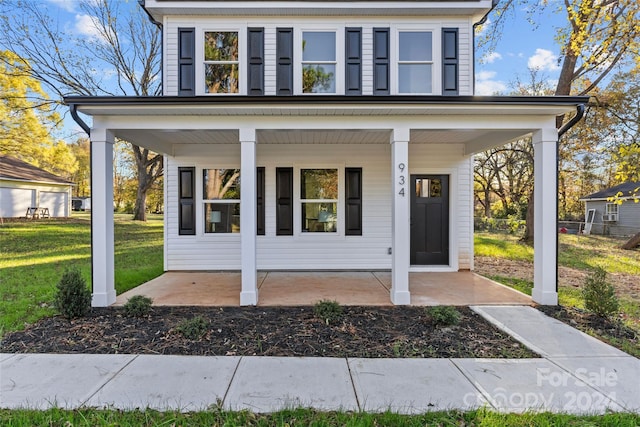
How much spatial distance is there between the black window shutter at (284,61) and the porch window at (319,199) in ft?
6.25

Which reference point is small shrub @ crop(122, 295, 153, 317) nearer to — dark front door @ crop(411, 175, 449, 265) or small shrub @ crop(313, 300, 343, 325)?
small shrub @ crop(313, 300, 343, 325)

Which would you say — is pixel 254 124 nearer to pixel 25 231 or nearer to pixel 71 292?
pixel 71 292

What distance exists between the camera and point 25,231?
1522cm

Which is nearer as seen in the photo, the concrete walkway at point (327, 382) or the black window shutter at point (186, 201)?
the concrete walkway at point (327, 382)

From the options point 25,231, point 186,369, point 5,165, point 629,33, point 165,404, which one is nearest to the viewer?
point 165,404

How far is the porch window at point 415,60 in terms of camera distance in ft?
24.6

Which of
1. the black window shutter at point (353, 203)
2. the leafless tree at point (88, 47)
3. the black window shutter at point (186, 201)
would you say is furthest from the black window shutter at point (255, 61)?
the leafless tree at point (88, 47)

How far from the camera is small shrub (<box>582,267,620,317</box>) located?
15.4 feet

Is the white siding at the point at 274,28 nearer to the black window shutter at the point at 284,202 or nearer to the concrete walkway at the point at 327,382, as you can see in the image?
the black window shutter at the point at 284,202

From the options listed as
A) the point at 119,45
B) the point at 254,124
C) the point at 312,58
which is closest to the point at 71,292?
the point at 254,124

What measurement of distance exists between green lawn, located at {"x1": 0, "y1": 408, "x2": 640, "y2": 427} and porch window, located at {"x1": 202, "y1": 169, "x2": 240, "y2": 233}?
18.0 ft

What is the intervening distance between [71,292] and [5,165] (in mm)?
24631

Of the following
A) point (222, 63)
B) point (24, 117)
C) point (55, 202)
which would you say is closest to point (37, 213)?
point (55, 202)

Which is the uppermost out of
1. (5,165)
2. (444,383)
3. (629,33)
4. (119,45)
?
(119,45)
